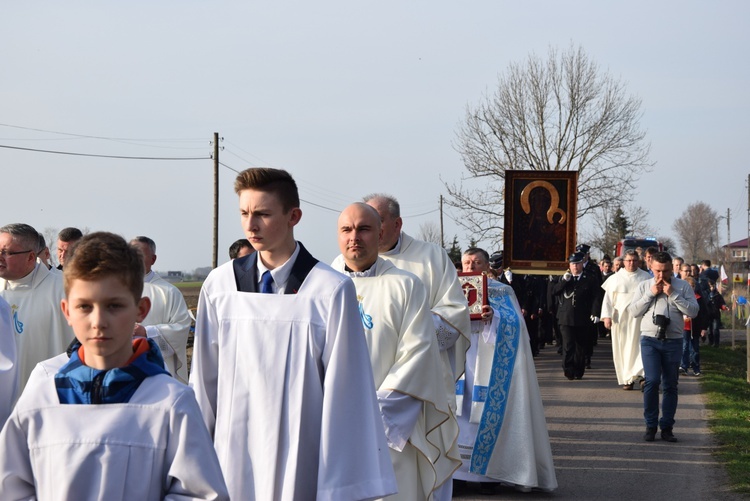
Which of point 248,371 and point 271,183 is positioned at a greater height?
point 271,183

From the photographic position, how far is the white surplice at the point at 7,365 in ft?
14.4

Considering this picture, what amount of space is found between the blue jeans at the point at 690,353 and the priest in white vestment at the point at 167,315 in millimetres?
11199

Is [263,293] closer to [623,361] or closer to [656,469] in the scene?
[656,469]

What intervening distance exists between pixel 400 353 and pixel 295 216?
1626 millimetres

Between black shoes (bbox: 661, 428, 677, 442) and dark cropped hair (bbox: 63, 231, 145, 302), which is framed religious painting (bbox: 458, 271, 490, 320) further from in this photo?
dark cropped hair (bbox: 63, 231, 145, 302)

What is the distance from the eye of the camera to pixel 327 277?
4520 mm

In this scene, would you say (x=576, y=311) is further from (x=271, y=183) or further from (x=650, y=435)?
(x=271, y=183)

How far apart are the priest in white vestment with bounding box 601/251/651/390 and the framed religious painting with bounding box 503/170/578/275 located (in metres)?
2.04

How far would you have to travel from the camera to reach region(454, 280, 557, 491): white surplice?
28.4 ft

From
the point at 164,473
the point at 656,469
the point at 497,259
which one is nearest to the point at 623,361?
the point at 497,259

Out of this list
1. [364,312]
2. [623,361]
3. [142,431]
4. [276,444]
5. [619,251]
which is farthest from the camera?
[619,251]

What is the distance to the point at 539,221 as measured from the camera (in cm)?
1870

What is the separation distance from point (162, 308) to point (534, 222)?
38.6 ft

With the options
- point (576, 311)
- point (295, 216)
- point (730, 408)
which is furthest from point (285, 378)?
point (576, 311)
